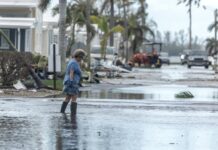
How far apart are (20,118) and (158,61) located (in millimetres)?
58452

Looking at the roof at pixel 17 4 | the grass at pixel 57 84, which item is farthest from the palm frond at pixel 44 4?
the roof at pixel 17 4

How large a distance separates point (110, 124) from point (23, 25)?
35.1 m

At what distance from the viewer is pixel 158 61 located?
74.3 m

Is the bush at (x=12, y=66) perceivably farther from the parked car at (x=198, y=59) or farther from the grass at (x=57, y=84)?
the parked car at (x=198, y=59)

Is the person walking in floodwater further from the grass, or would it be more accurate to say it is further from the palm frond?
the palm frond

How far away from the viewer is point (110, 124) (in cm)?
1535

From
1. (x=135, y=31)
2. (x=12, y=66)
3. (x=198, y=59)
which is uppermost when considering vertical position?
(x=135, y=31)

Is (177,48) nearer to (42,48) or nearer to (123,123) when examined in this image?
(42,48)

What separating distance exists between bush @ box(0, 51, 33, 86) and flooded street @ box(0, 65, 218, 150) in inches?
137

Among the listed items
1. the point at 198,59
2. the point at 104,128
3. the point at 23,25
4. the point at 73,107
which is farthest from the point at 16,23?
the point at 104,128

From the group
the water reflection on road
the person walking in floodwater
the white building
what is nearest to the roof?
the white building

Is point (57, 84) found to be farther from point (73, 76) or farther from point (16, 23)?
point (16, 23)

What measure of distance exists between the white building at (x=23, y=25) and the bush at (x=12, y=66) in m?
21.4

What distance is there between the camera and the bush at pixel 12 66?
25.9 meters
